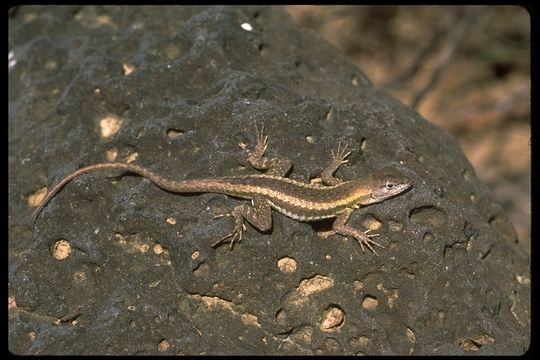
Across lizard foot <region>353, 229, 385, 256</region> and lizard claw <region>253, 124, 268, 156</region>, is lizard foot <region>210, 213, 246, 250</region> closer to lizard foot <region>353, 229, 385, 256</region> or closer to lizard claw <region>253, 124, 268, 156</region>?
lizard claw <region>253, 124, 268, 156</region>

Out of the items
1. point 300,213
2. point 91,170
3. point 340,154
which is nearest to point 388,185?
point 340,154

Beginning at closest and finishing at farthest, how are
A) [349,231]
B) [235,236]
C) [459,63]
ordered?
[235,236] < [349,231] < [459,63]

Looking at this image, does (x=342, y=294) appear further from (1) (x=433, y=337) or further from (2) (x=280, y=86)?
(2) (x=280, y=86)

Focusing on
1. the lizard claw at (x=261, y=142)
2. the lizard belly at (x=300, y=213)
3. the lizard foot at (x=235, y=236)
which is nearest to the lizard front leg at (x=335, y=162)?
the lizard belly at (x=300, y=213)

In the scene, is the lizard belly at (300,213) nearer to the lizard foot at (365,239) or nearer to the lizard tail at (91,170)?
the lizard foot at (365,239)

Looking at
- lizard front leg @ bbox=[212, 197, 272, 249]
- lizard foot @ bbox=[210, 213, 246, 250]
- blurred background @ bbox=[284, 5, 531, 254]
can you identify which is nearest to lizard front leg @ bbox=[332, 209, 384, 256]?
lizard front leg @ bbox=[212, 197, 272, 249]

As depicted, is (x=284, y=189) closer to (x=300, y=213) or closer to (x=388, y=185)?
(x=300, y=213)
